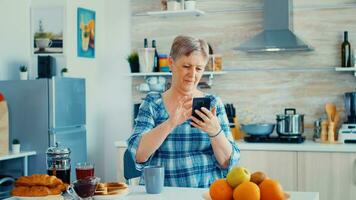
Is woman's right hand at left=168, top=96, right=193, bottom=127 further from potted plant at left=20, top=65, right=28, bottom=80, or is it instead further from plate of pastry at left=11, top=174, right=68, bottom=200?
potted plant at left=20, top=65, right=28, bottom=80

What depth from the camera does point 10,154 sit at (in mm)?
4652

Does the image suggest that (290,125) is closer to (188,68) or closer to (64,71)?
(64,71)

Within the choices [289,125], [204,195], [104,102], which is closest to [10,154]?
[104,102]

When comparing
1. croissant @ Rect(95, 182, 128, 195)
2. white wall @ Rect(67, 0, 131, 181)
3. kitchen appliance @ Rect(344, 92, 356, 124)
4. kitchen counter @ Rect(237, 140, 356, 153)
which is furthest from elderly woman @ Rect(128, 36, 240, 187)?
white wall @ Rect(67, 0, 131, 181)

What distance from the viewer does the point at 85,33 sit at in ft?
18.2

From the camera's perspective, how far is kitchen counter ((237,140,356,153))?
4.46 m

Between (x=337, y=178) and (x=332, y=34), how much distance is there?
51.6 inches

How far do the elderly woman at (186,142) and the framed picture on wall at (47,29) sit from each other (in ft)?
9.50

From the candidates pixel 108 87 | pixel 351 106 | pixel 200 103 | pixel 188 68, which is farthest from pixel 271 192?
pixel 108 87

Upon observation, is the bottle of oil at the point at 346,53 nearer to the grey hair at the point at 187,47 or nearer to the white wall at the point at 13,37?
the grey hair at the point at 187,47

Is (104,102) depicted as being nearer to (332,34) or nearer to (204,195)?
(332,34)

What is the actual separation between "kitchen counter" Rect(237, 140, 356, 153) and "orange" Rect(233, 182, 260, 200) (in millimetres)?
2667

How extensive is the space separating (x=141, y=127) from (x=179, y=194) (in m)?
0.41

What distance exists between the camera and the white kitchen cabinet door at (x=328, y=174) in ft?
14.6
